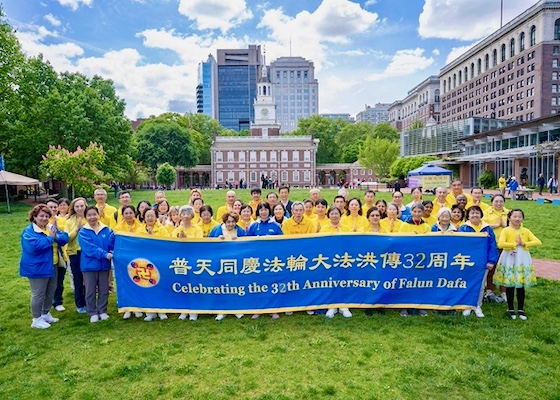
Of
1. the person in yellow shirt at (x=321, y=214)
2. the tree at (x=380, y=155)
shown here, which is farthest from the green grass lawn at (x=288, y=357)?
the tree at (x=380, y=155)

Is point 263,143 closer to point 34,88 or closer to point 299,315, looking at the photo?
point 34,88

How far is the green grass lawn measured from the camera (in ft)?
12.4

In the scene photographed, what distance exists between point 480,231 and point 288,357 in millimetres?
3442

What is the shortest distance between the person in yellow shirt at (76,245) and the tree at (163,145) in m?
49.9

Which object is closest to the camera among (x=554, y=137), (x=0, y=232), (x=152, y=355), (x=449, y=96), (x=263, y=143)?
(x=152, y=355)

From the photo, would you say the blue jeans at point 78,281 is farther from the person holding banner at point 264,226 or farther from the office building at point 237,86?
the office building at point 237,86

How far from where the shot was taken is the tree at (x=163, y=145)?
54.0m

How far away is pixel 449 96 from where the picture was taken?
297 ft

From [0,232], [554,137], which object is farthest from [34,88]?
[554,137]

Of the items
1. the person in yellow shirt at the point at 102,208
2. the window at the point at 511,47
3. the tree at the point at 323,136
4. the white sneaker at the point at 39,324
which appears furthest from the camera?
the tree at the point at 323,136

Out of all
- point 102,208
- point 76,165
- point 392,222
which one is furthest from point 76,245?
point 76,165

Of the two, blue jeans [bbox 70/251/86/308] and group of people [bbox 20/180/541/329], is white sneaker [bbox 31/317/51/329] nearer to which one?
group of people [bbox 20/180/541/329]

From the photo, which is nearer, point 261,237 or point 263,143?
point 261,237

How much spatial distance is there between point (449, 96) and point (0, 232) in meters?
95.7
